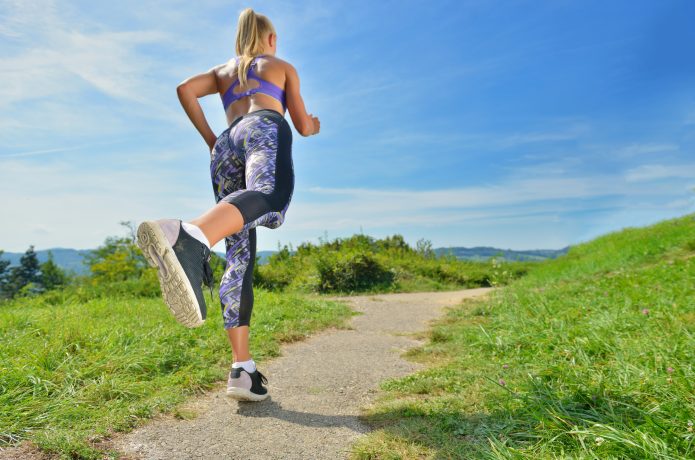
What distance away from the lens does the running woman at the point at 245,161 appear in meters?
2.36

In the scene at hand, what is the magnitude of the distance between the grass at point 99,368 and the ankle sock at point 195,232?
108 cm

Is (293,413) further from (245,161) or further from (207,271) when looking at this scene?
(245,161)

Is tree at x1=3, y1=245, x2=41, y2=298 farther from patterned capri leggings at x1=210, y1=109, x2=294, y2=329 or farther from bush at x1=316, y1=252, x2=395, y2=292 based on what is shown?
patterned capri leggings at x1=210, y1=109, x2=294, y2=329

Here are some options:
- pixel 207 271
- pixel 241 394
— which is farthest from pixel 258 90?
pixel 241 394

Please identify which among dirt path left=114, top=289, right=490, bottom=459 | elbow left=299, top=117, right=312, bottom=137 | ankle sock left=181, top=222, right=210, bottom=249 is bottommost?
dirt path left=114, top=289, right=490, bottom=459

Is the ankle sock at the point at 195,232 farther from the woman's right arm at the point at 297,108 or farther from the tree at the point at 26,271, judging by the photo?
the tree at the point at 26,271

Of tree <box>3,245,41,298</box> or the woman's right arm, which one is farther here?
tree <box>3,245,41,298</box>

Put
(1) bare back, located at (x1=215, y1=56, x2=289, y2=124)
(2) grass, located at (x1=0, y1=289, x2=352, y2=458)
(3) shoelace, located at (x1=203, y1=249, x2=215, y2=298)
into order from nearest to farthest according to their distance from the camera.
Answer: (3) shoelace, located at (x1=203, y1=249, x2=215, y2=298)
(2) grass, located at (x1=0, y1=289, x2=352, y2=458)
(1) bare back, located at (x1=215, y1=56, x2=289, y2=124)

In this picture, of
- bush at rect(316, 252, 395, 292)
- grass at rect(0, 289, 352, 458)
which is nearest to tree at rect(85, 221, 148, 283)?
bush at rect(316, 252, 395, 292)

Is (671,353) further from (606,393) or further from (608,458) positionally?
(608,458)

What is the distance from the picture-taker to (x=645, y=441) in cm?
186

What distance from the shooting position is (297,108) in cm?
326

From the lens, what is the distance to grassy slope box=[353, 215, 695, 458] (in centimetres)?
208

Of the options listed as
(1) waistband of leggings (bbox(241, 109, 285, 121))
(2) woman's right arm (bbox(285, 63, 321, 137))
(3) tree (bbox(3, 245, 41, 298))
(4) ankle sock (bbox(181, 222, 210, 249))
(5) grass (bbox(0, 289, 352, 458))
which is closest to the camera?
(4) ankle sock (bbox(181, 222, 210, 249))
